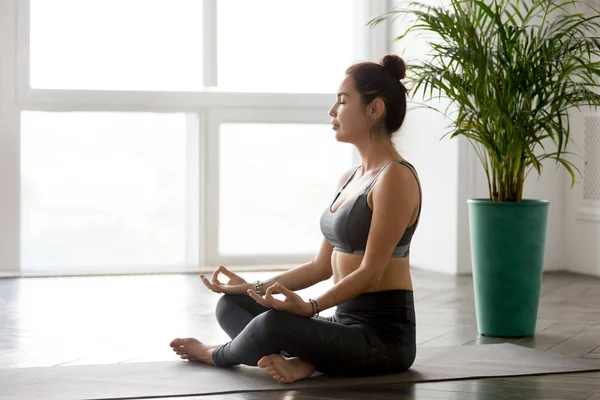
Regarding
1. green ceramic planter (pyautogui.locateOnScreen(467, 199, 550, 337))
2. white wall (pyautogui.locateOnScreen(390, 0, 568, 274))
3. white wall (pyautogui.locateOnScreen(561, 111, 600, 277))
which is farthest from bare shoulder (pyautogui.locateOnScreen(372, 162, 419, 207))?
white wall (pyautogui.locateOnScreen(561, 111, 600, 277))

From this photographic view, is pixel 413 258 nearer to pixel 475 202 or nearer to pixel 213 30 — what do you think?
pixel 213 30

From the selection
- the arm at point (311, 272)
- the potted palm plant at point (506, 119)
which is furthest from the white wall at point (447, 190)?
the arm at point (311, 272)

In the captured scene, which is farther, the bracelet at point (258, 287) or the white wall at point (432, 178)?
the white wall at point (432, 178)

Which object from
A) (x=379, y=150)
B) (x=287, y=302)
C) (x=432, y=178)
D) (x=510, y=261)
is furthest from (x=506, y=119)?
(x=432, y=178)

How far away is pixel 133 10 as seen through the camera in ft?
21.3

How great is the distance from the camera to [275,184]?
6.85 metres

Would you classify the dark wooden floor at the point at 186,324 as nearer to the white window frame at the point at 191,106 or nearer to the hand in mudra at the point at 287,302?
the hand in mudra at the point at 287,302

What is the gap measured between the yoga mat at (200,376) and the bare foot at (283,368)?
23 millimetres

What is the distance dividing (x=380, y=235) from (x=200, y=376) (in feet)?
2.33

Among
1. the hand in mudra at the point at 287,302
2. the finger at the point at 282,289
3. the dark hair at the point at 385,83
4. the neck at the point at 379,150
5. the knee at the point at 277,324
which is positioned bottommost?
the knee at the point at 277,324

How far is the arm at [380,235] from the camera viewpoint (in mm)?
3049

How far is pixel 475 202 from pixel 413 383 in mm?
1193

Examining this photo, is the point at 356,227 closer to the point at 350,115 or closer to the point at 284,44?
the point at 350,115

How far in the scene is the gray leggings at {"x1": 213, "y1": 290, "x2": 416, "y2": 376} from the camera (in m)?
3.02
